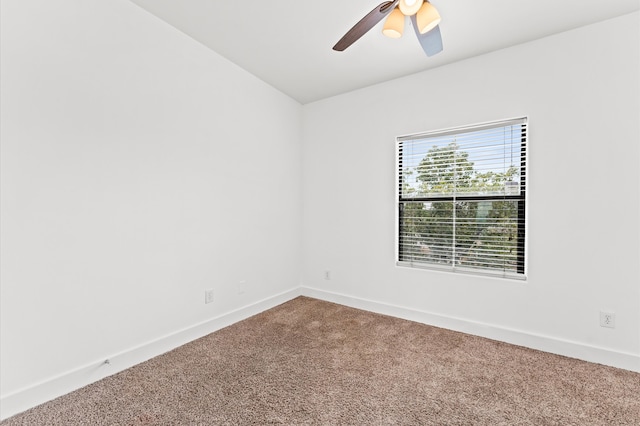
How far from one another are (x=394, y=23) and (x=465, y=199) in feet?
5.53

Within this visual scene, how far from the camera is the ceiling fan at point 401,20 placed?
1.62 meters

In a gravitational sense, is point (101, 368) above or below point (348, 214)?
below

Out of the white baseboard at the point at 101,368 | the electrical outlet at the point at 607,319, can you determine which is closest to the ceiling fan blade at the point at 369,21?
the white baseboard at the point at 101,368

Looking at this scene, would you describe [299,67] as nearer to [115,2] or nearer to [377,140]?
[377,140]

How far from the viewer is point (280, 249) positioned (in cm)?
346

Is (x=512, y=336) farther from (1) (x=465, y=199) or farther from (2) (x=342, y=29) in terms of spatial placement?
(2) (x=342, y=29)

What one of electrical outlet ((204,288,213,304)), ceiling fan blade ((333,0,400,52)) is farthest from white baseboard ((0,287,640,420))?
ceiling fan blade ((333,0,400,52))

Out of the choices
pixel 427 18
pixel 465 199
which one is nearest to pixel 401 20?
pixel 427 18

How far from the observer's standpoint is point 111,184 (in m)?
1.95

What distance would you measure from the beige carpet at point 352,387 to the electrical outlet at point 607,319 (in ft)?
0.97

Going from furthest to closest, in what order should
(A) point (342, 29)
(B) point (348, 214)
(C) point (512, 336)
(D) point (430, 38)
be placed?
(B) point (348, 214) → (C) point (512, 336) → (A) point (342, 29) → (D) point (430, 38)

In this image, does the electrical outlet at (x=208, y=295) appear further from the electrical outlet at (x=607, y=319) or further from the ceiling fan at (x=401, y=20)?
the electrical outlet at (x=607, y=319)

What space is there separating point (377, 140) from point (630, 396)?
8.86 ft

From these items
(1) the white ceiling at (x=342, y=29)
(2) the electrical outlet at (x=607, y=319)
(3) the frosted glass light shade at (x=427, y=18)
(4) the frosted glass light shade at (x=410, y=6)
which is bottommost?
(2) the electrical outlet at (x=607, y=319)
